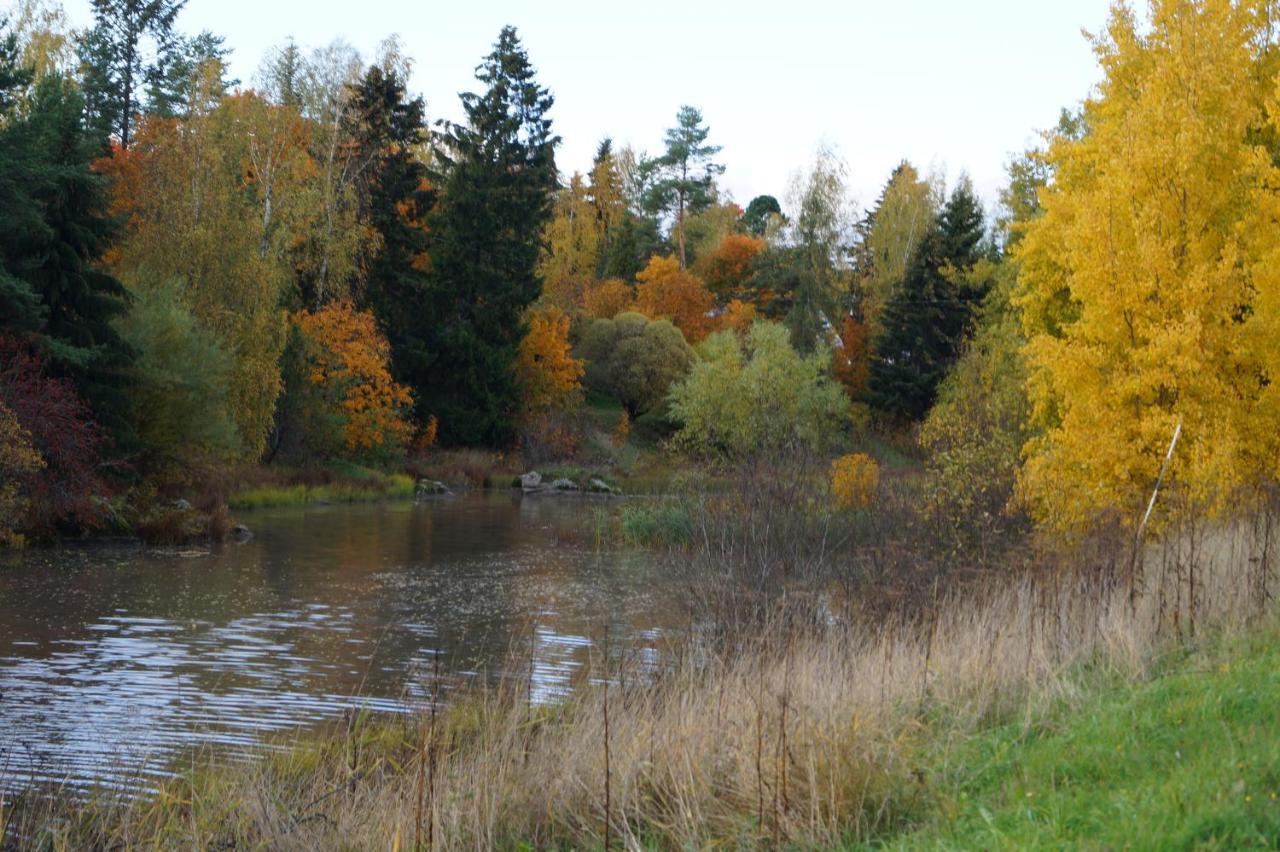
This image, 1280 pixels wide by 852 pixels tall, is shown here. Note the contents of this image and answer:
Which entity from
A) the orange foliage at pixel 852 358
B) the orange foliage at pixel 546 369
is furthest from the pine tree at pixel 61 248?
the orange foliage at pixel 852 358

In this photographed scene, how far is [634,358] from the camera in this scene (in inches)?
2141

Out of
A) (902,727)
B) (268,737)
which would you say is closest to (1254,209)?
(902,727)

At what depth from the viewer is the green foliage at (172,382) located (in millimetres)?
25969

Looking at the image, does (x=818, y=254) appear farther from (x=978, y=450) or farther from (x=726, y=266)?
(x=978, y=450)

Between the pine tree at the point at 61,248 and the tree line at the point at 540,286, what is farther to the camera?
the pine tree at the point at 61,248

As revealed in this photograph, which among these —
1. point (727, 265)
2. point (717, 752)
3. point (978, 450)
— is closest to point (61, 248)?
point (978, 450)

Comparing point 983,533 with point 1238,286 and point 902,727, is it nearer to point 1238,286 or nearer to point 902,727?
point 1238,286

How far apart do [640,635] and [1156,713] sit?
9556mm

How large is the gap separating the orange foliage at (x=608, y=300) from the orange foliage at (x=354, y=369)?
2020cm

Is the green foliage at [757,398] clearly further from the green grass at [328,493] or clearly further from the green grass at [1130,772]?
the green grass at [1130,772]

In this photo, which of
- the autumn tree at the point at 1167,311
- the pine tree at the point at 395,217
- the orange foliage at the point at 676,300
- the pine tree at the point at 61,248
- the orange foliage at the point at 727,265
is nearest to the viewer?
the autumn tree at the point at 1167,311

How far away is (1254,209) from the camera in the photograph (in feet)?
52.5

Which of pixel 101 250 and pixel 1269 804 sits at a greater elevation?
pixel 101 250

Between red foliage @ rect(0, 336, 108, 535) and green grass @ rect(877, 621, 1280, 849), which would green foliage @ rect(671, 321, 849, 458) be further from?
green grass @ rect(877, 621, 1280, 849)
